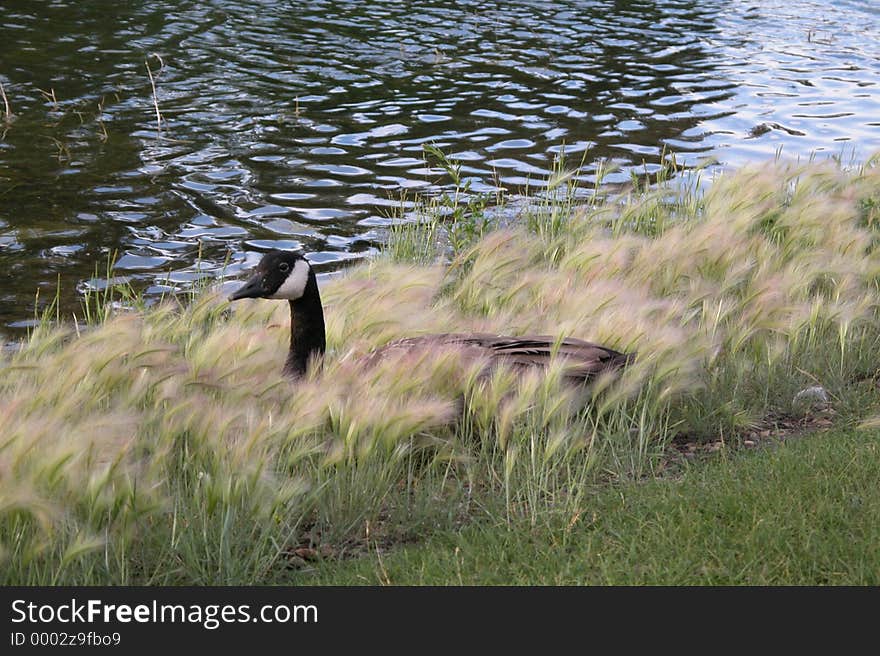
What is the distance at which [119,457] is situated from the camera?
119 inches

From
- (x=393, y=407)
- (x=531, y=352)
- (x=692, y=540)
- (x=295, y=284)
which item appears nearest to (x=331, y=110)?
(x=295, y=284)

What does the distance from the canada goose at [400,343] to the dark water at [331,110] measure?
2.04 m

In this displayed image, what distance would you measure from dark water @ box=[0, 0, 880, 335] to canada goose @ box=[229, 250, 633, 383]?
80.1 inches

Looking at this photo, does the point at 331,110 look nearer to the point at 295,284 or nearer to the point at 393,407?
the point at 295,284

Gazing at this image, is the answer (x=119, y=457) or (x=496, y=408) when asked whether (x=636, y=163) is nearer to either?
(x=496, y=408)

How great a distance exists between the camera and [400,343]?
14.2 ft

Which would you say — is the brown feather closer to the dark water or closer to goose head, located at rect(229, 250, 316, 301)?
goose head, located at rect(229, 250, 316, 301)

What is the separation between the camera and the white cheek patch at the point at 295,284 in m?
4.47

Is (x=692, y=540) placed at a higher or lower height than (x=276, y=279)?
lower

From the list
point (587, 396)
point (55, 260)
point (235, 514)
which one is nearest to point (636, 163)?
point (55, 260)

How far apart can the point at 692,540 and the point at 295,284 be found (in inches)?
79.0

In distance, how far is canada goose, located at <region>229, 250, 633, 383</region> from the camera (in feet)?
13.4
